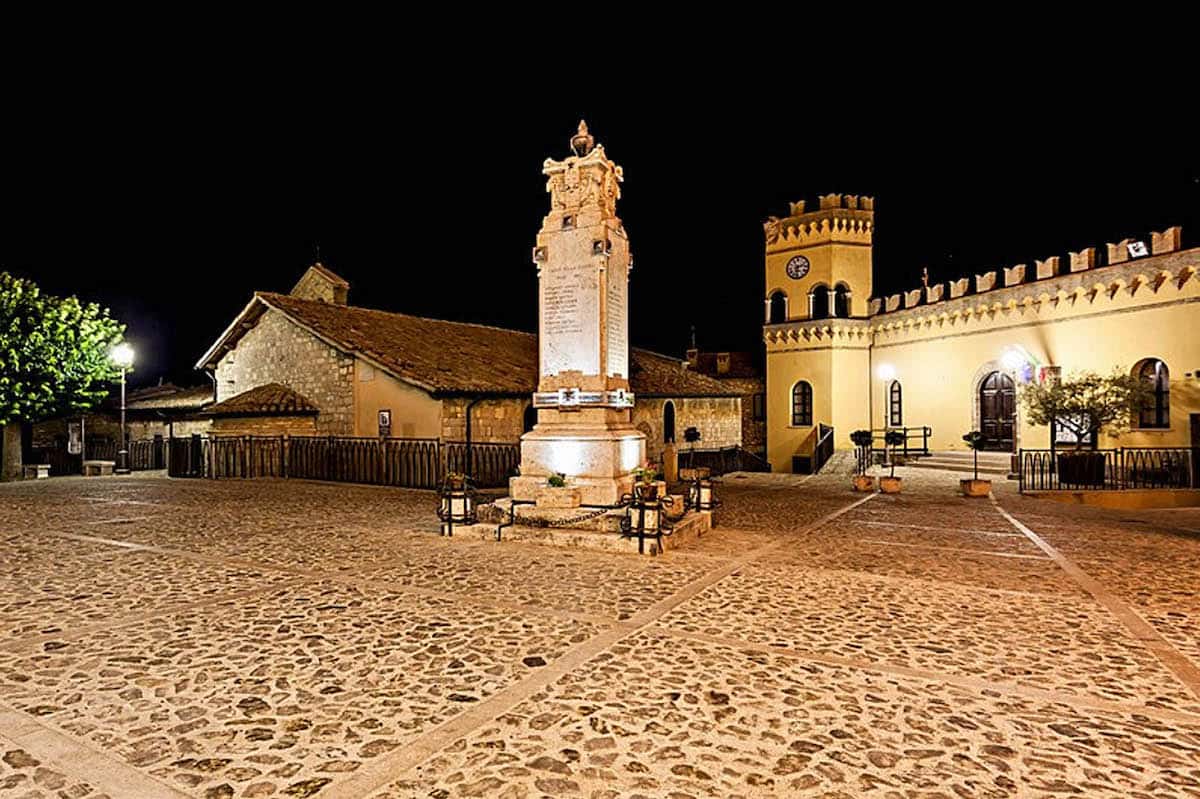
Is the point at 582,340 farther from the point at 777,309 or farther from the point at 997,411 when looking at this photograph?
the point at 777,309

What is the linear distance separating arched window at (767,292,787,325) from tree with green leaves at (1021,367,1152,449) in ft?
40.8

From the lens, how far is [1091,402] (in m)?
17.8

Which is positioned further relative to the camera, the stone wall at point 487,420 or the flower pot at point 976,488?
Result: the stone wall at point 487,420

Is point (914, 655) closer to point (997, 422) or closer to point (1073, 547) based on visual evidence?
point (1073, 547)

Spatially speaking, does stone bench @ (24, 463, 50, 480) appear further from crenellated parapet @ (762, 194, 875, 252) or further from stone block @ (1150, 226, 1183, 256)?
stone block @ (1150, 226, 1183, 256)

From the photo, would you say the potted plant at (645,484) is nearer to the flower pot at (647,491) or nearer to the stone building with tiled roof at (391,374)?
the flower pot at (647,491)

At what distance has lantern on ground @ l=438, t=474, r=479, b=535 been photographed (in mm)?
10602

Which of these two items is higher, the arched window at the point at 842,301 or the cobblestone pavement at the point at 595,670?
the arched window at the point at 842,301

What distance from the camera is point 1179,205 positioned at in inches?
872

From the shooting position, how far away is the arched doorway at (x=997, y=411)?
2350 centimetres

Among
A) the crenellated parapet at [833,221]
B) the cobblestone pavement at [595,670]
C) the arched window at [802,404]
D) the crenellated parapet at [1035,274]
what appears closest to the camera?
the cobblestone pavement at [595,670]

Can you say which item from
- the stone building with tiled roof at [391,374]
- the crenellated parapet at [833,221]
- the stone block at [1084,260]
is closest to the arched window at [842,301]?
the crenellated parapet at [833,221]

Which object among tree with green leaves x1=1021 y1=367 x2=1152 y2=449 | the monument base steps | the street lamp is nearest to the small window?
tree with green leaves x1=1021 y1=367 x2=1152 y2=449

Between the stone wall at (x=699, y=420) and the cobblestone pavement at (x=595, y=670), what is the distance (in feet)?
61.4
